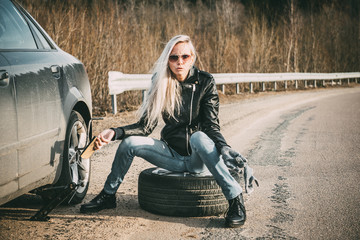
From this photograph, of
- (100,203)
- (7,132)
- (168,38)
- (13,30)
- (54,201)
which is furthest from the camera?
(168,38)

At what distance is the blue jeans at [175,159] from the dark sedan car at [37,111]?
376mm

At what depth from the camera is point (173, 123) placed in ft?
12.8

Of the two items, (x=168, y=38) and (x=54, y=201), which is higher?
(x=168, y=38)

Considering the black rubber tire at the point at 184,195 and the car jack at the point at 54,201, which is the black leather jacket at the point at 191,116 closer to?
the black rubber tire at the point at 184,195

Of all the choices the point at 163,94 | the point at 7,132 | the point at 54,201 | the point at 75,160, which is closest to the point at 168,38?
the point at 163,94

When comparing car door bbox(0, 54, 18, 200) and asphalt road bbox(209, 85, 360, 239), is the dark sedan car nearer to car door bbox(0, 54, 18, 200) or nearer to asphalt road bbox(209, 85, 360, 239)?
car door bbox(0, 54, 18, 200)

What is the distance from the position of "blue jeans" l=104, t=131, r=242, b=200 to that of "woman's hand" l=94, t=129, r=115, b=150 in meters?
0.26

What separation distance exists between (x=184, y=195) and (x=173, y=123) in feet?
2.31

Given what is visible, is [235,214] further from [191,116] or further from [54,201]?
[54,201]

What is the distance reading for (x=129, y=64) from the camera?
12234mm

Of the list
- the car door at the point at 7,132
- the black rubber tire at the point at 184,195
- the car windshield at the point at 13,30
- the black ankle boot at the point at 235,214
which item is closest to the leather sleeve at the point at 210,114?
the black rubber tire at the point at 184,195

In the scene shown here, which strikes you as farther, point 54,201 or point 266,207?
point 266,207

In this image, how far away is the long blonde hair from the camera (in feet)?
12.6

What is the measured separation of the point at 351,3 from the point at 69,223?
182 feet
